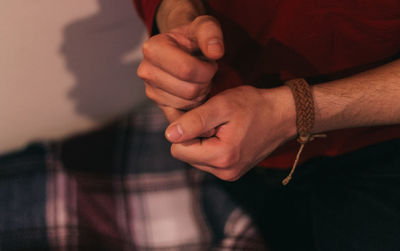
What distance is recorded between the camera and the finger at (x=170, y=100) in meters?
0.61

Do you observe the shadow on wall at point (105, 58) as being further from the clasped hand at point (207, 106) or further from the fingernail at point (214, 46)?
the fingernail at point (214, 46)

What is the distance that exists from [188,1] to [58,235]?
84 centimetres

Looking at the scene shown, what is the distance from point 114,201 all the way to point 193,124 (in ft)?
2.47

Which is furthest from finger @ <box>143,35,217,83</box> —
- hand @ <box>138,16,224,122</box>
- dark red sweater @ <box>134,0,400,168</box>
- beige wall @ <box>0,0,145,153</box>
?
beige wall @ <box>0,0,145,153</box>

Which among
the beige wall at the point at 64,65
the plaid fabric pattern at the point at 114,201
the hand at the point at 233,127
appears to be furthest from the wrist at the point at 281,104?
the beige wall at the point at 64,65

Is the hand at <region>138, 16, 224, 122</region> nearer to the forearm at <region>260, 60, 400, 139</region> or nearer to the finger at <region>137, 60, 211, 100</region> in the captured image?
the finger at <region>137, 60, 211, 100</region>

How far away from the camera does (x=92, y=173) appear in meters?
1.20

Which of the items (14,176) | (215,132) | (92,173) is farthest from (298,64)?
(14,176)

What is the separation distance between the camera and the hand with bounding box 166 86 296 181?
0.56m

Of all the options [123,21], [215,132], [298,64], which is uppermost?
[123,21]

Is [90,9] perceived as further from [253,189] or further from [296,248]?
[296,248]

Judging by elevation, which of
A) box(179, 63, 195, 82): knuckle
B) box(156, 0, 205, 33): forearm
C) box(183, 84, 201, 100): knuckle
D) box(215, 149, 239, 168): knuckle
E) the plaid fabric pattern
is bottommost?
the plaid fabric pattern

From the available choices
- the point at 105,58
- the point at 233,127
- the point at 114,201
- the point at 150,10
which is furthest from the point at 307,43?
the point at 114,201

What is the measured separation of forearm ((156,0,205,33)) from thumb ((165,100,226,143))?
259mm
